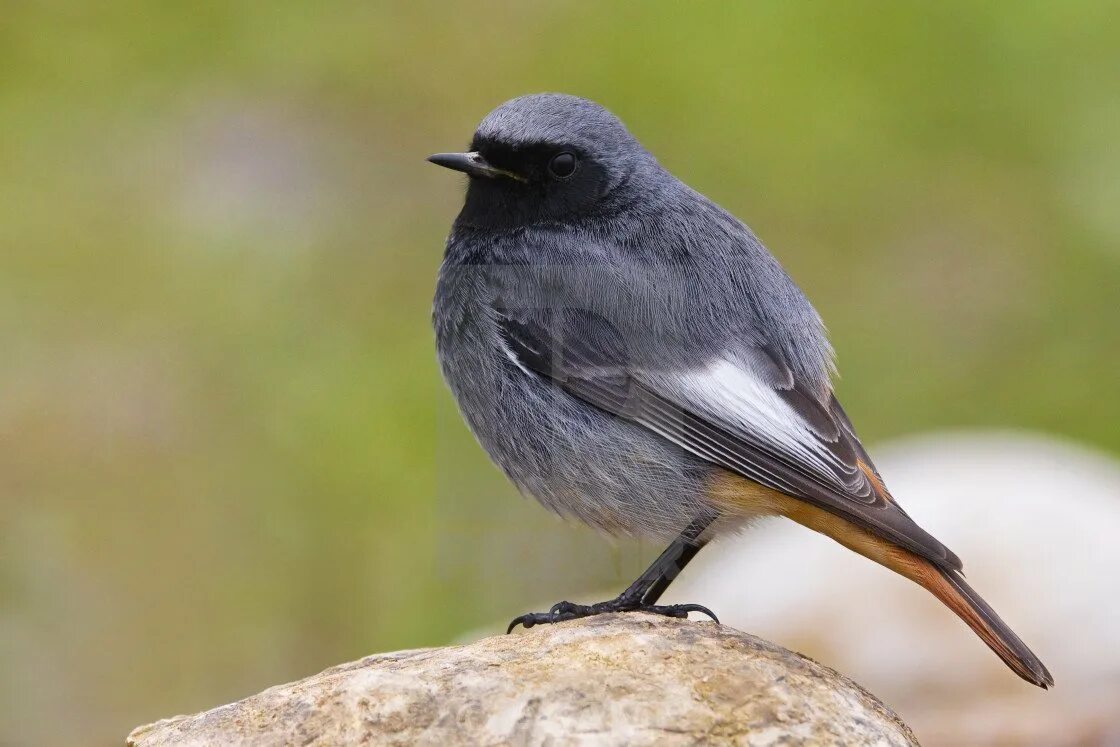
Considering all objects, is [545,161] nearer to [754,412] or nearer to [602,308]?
[602,308]

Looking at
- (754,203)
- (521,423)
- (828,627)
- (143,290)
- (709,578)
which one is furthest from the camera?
(754,203)

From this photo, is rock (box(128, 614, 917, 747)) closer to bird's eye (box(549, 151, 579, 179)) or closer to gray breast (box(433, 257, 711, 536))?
gray breast (box(433, 257, 711, 536))

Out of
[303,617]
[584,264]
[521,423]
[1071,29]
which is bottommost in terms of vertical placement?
[303,617]

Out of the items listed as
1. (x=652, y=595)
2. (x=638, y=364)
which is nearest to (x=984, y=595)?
(x=652, y=595)

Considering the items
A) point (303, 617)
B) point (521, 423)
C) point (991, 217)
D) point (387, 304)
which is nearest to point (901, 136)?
point (991, 217)

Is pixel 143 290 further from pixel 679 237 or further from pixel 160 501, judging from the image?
pixel 679 237

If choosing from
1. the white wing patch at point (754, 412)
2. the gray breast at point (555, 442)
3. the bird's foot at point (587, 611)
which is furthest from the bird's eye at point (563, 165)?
the bird's foot at point (587, 611)

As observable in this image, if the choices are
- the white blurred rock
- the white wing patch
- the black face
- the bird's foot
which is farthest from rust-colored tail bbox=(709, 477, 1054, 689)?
the white blurred rock
